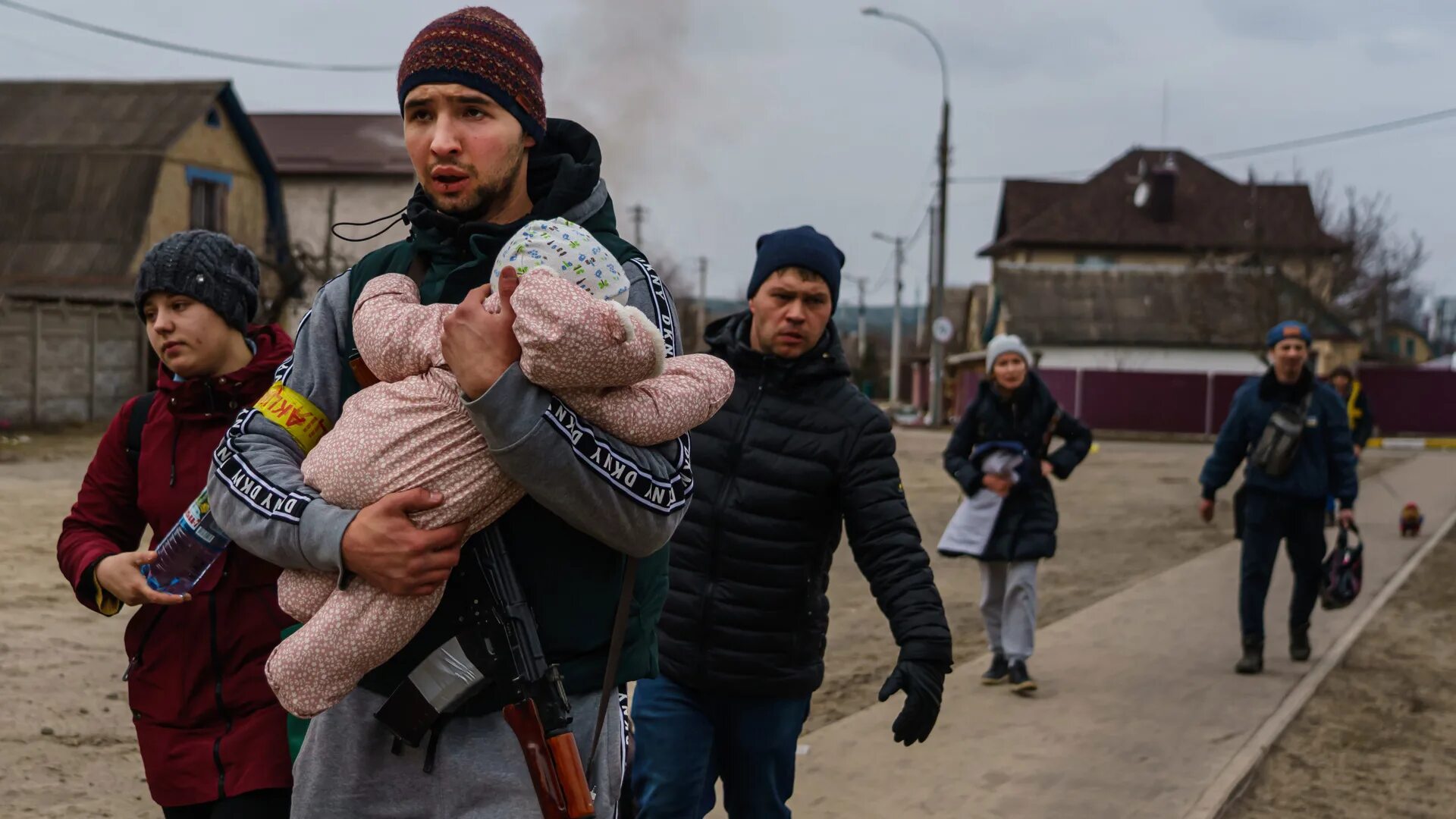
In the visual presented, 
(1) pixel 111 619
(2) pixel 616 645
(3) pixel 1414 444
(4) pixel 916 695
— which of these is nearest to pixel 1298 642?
(4) pixel 916 695

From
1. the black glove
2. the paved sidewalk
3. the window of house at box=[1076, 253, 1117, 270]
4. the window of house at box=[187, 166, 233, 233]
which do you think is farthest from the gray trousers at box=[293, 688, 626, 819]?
the window of house at box=[1076, 253, 1117, 270]

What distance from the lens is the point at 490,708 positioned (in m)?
2.24

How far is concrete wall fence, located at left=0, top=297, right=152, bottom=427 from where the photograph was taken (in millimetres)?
26781

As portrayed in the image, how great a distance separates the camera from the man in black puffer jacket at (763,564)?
13.5 feet

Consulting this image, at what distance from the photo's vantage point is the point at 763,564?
419 cm

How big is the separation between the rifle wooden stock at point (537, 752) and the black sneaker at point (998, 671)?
5.97m

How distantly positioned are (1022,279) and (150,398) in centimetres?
5366

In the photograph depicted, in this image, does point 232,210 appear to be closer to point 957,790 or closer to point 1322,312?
point 1322,312

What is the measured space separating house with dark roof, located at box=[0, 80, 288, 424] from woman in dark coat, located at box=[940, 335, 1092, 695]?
22.7 m

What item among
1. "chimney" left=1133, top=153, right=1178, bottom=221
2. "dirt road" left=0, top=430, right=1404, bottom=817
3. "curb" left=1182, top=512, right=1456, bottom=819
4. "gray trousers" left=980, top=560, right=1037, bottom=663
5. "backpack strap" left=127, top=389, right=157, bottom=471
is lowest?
"dirt road" left=0, top=430, right=1404, bottom=817

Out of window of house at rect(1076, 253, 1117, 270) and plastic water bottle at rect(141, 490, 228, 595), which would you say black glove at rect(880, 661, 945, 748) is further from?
window of house at rect(1076, 253, 1117, 270)

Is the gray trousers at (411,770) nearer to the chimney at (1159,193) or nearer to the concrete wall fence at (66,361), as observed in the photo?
the concrete wall fence at (66,361)

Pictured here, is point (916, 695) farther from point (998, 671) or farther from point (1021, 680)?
point (998, 671)

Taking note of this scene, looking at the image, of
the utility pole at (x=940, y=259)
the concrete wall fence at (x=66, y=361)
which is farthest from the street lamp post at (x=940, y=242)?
the concrete wall fence at (x=66, y=361)
